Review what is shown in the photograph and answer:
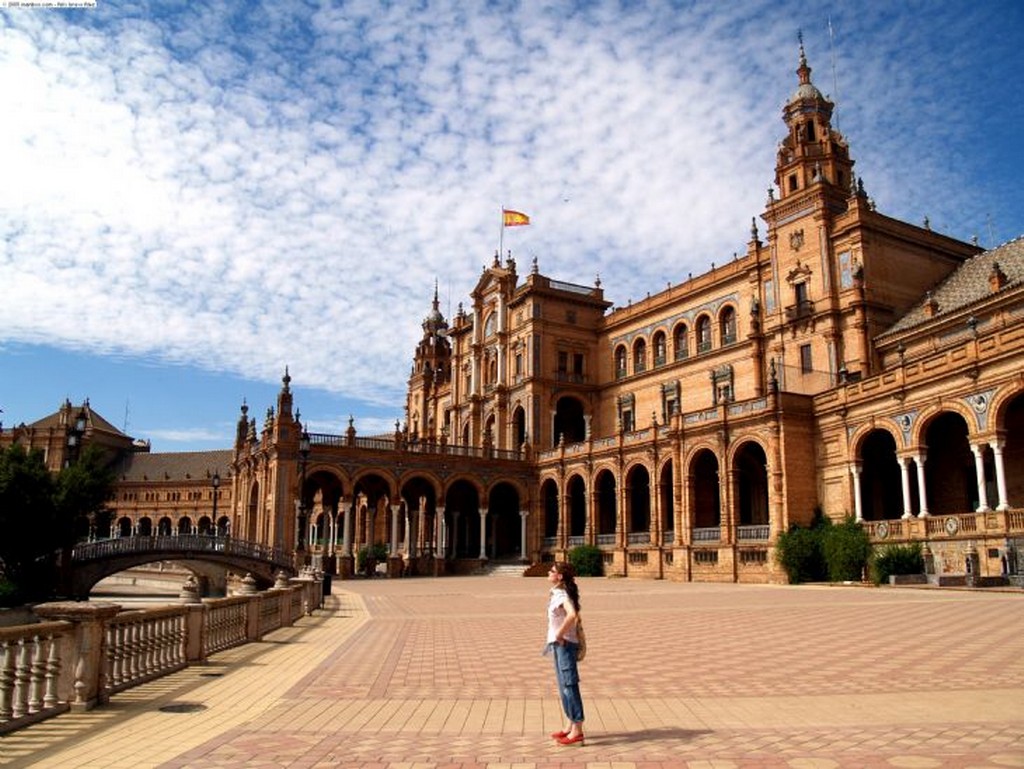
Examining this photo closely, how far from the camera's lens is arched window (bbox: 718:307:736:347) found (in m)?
53.3

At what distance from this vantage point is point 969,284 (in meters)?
41.8

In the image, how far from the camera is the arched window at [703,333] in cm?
5534

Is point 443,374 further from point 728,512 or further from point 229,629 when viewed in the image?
point 229,629

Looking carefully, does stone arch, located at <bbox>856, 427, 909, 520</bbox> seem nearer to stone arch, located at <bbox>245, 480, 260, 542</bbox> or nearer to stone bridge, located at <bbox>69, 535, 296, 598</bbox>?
stone bridge, located at <bbox>69, 535, 296, 598</bbox>

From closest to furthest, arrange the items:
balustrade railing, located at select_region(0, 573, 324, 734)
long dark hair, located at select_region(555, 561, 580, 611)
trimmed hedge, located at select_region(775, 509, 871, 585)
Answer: long dark hair, located at select_region(555, 561, 580, 611) < balustrade railing, located at select_region(0, 573, 324, 734) < trimmed hedge, located at select_region(775, 509, 871, 585)

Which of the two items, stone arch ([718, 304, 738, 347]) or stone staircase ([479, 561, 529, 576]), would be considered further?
stone staircase ([479, 561, 529, 576])

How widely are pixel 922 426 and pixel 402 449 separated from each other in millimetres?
32638

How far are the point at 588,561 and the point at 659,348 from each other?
1691 cm

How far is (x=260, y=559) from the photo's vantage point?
45438 mm

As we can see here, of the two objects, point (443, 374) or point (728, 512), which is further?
point (443, 374)

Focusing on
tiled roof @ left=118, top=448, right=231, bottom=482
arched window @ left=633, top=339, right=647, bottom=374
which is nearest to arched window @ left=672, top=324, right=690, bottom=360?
arched window @ left=633, top=339, right=647, bottom=374

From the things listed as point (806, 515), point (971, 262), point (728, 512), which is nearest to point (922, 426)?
point (806, 515)

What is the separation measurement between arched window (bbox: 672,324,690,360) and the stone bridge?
28626 mm

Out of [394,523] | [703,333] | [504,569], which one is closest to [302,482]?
[394,523]
